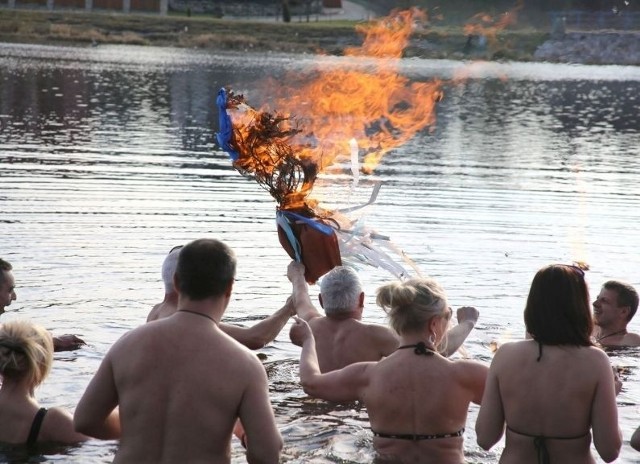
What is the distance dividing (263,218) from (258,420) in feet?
45.5

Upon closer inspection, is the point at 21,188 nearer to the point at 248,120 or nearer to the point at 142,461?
the point at 248,120

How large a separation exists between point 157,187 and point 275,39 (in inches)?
2596

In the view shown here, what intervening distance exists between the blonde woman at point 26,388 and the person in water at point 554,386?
2952mm

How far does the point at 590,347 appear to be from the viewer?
21.8ft

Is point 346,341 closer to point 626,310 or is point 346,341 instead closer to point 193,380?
point 193,380

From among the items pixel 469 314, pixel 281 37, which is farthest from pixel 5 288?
pixel 281 37

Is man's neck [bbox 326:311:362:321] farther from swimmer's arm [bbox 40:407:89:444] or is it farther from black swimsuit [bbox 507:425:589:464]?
black swimsuit [bbox 507:425:589:464]

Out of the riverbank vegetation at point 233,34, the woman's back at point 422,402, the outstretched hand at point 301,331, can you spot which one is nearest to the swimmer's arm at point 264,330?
the outstretched hand at point 301,331

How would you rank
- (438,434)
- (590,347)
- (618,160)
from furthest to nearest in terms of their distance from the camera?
(618,160) → (438,434) → (590,347)

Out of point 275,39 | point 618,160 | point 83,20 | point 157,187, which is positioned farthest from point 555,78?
point 157,187

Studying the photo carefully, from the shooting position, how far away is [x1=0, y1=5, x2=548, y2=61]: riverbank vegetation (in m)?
80.9

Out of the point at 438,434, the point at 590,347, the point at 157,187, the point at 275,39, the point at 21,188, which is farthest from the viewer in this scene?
the point at 275,39

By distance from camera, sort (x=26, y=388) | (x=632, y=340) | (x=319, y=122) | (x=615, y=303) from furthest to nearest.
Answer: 1. (x=632, y=340)
2. (x=615, y=303)
3. (x=319, y=122)
4. (x=26, y=388)

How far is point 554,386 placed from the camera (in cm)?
663
